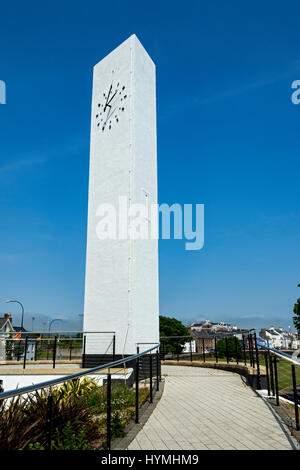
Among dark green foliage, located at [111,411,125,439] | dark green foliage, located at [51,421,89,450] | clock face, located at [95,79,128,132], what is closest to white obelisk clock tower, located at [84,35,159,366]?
clock face, located at [95,79,128,132]

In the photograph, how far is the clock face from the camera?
1462 centimetres

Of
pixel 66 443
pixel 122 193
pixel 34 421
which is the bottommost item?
pixel 66 443

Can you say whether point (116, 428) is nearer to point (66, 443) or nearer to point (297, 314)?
point (66, 443)

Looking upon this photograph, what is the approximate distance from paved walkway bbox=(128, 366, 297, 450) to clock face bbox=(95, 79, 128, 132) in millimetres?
11008

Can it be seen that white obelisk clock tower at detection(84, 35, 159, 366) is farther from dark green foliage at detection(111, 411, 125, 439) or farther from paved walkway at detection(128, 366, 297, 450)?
dark green foliage at detection(111, 411, 125, 439)

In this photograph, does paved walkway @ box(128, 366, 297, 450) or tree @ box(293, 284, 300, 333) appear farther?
tree @ box(293, 284, 300, 333)

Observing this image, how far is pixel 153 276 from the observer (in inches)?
547

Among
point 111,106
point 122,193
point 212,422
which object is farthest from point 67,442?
point 111,106

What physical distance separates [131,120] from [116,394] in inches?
419

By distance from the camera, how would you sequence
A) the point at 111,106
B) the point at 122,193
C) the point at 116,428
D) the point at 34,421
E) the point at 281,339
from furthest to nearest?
1. the point at 281,339
2. the point at 111,106
3. the point at 122,193
4. the point at 116,428
5. the point at 34,421

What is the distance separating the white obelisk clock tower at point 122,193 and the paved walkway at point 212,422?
156 inches

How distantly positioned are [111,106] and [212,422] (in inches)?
518

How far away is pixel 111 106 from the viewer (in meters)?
15.0

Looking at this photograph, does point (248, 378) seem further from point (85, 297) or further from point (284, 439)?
point (85, 297)
